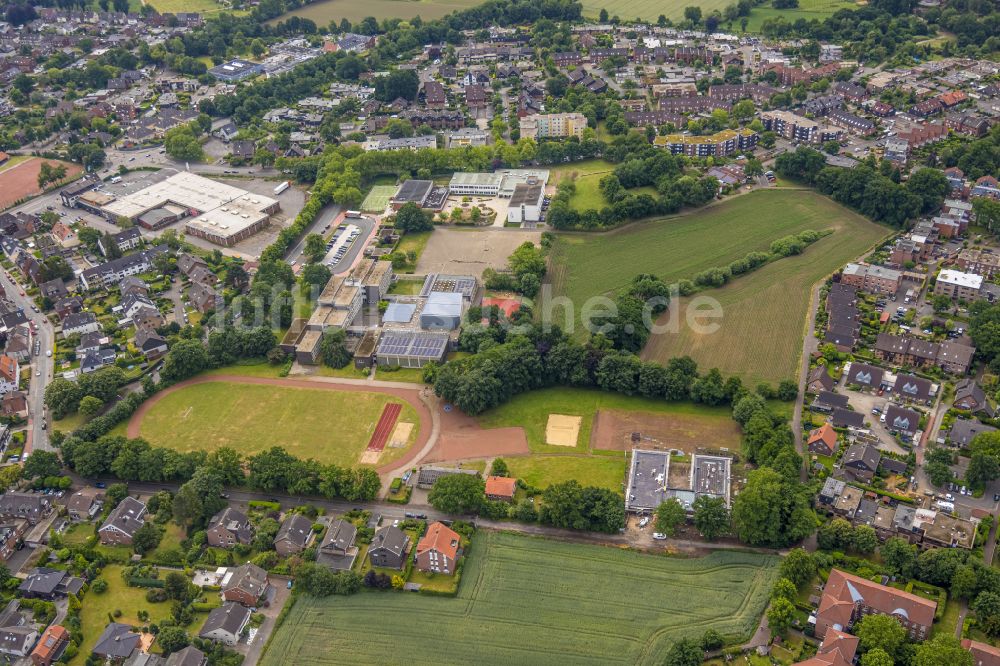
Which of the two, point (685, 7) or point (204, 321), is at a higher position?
point (685, 7)

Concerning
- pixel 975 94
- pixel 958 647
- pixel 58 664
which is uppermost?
pixel 975 94

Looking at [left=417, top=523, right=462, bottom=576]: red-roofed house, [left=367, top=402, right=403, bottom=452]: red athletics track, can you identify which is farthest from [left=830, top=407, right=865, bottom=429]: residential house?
[left=367, top=402, right=403, bottom=452]: red athletics track

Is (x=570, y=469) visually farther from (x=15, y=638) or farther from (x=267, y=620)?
(x=15, y=638)

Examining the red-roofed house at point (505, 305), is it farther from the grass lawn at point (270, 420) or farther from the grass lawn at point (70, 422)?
the grass lawn at point (70, 422)

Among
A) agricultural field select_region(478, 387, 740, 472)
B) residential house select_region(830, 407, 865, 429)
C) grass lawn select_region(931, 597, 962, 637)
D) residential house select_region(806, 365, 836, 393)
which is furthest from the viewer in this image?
residential house select_region(806, 365, 836, 393)

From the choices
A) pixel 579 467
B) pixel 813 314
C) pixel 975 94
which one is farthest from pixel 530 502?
pixel 975 94

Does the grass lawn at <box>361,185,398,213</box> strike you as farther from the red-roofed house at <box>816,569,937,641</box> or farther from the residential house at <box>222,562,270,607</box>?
the red-roofed house at <box>816,569,937,641</box>

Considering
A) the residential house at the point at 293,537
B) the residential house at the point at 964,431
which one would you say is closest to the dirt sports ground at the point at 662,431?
the residential house at the point at 964,431

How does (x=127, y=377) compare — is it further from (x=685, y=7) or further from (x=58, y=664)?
(x=685, y=7)
